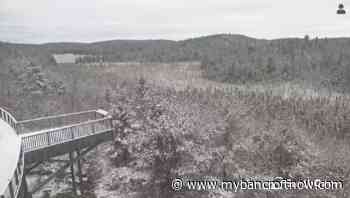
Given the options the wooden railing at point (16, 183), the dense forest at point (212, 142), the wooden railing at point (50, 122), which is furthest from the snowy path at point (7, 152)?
the dense forest at point (212, 142)

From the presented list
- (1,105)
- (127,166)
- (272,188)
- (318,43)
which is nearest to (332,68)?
(318,43)

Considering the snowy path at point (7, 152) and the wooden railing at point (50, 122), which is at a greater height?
the snowy path at point (7, 152)

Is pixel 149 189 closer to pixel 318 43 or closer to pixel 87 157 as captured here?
pixel 87 157

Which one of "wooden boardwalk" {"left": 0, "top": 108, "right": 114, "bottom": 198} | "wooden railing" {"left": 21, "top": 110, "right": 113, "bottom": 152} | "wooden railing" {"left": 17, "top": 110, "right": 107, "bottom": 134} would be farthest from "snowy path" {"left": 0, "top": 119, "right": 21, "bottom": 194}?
"wooden railing" {"left": 17, "top": 110, "right": 107, "bottom": 134}

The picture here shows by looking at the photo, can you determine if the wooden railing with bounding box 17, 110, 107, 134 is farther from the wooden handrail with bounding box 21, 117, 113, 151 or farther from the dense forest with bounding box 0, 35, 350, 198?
the dense forest with bounding box 0, 35, 350, 198

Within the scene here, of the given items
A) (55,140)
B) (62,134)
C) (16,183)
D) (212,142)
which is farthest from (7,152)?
(212,142)

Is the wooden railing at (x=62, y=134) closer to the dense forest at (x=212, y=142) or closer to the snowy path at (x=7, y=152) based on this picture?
the snowy path at (x=7, y=152)

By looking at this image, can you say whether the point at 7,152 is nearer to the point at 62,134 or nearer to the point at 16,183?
the point at 62,134
